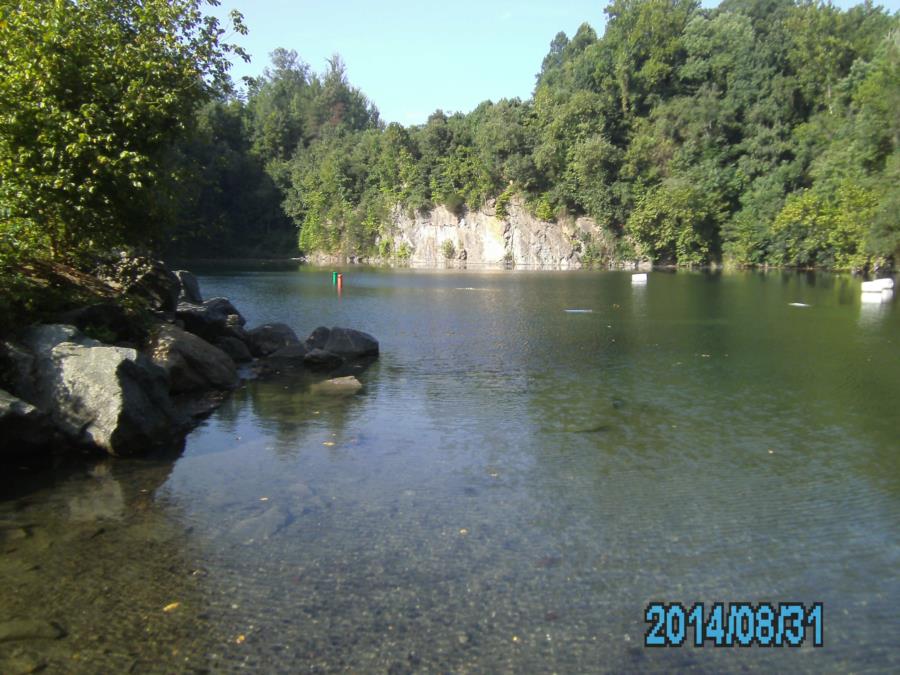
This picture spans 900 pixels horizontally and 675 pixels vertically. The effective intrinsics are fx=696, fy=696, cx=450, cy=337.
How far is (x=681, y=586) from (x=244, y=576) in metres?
4.44

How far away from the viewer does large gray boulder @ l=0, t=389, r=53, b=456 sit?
390 inches

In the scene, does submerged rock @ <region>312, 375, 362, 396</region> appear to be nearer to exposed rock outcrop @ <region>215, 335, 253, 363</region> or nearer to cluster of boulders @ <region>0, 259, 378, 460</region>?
cluster of boulders @ <region>0, 259, 378, 460</region>

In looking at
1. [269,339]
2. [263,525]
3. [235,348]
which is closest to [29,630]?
[263,525]

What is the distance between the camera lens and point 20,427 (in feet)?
33.4

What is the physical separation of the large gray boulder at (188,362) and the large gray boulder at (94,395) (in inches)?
141

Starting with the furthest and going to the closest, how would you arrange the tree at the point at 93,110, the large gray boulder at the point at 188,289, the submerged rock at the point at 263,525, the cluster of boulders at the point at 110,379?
the large gray boulder at the point at 188,289 → the tree at the point at 93,110 → the cluster of boulders at the point at 110,379 → the submerged rock at the point at 263,525

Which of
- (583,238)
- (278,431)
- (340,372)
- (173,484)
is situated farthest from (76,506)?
(583,238)

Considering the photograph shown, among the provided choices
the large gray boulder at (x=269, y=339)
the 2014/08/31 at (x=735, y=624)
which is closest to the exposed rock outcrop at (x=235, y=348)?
the large gray boulder at (x=269, y=339)

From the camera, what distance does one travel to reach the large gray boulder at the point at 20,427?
9914 millimetres

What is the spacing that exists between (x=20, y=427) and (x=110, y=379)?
1389mm

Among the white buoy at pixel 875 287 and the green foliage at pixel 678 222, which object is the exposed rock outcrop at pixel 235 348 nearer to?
the white buoy at pixel 875 287

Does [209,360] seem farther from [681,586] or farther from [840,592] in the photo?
[840,592]

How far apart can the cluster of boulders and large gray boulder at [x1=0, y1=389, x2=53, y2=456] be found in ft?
0.04

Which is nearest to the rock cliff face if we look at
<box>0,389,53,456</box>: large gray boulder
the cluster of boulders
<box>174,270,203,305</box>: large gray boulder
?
<box>174,270,203,305</box>: large gray boulder
